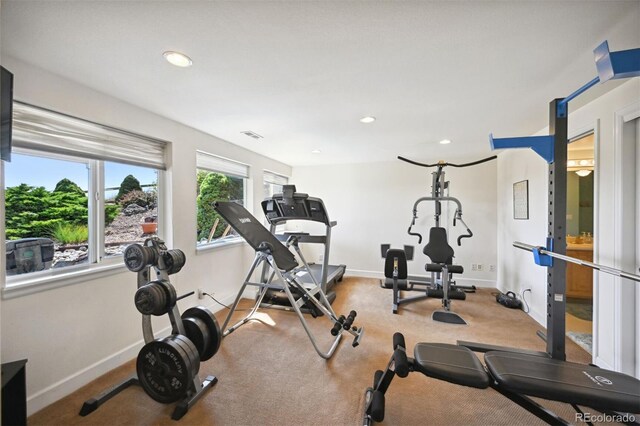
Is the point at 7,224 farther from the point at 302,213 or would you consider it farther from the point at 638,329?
the point at 638,329

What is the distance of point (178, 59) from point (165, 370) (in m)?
1.97

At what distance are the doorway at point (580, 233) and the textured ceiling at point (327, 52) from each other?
206cm

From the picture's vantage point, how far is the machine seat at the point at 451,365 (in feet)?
4.28

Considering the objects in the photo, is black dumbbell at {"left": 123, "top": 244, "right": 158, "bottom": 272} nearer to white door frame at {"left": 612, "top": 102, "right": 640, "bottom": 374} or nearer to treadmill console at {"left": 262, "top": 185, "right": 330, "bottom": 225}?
treadmill console at {"left": 262, "top": 185, "right": 330, "bottom": 225}

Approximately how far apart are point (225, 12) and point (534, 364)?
250 cm

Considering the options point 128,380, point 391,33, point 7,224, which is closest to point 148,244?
point 7,224

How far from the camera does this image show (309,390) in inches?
71.2

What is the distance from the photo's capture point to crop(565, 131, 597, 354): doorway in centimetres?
333

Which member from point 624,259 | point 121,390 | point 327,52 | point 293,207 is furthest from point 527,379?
point 121,390

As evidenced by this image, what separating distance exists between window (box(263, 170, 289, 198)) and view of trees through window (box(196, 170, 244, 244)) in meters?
0.86

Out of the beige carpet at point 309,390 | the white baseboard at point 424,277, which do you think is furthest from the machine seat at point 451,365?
the white baseboard at point 424,277

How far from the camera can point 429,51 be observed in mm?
1439

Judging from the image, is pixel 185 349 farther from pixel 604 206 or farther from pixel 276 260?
pixel 604 206

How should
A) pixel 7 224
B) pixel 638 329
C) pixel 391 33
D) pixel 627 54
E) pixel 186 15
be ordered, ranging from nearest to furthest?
pixel 627 54 < pixel 186 15 < pixel 391 33 < pixel 7 224 < pixel 638 329
